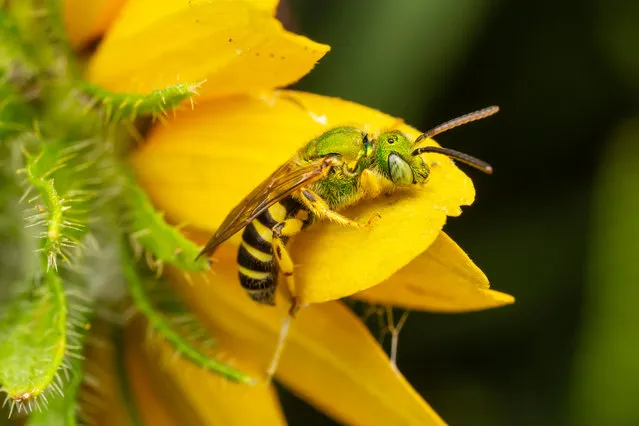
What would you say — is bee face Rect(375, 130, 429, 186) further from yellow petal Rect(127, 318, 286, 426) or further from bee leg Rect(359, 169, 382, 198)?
yellow petal Rect(127, 318, 286, 426)

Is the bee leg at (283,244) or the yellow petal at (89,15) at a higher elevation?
the yellow petal at (89,15)

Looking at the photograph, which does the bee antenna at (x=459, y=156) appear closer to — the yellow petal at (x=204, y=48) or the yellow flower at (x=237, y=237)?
the yellow flower at (x=237, y=237)

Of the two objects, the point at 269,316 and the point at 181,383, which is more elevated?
the point at 269,316

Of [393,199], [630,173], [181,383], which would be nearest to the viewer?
[393,199]

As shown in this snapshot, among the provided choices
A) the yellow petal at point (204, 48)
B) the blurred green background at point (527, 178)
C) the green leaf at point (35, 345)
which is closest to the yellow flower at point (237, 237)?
the yellow petal at point (204, 48)

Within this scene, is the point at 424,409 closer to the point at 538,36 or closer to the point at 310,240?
the point at 310,240

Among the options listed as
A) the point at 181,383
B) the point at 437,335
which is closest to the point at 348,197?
the point at 181,383

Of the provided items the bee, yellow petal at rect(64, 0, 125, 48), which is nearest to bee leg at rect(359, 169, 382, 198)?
the bee

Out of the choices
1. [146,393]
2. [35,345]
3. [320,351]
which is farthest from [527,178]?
[35,345]
